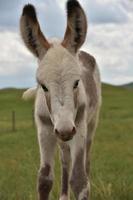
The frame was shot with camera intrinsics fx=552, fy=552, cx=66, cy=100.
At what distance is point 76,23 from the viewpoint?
5922mm

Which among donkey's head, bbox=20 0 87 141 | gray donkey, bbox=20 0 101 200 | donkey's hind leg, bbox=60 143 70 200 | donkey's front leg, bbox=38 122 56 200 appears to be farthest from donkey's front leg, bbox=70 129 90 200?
donkey's hind leg, bbox=60 143 70 200

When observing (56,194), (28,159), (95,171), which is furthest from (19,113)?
(56,194)

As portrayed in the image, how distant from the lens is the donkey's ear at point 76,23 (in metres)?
5.89

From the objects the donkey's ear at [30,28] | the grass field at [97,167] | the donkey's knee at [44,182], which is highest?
the donkey's ear at [30,28]

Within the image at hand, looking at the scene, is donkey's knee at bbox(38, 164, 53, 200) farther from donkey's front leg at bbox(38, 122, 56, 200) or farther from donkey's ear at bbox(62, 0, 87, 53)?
donkey's ear at bbox(62, 0, 87, 53)

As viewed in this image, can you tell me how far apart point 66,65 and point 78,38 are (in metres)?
0.41

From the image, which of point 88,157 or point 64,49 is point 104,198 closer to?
point 88,157

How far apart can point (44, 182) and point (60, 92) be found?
1805 millimetres

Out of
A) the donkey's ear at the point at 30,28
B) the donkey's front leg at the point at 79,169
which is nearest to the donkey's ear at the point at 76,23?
the donkey's ear at the point at 30,28

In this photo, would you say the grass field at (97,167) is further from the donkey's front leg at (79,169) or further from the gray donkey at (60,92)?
the gray donkey at (60,92)

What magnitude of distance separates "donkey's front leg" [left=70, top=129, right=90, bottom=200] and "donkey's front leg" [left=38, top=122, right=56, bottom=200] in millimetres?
304

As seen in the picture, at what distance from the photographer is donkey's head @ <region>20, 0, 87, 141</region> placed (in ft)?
18.1

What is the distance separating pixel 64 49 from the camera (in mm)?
6039

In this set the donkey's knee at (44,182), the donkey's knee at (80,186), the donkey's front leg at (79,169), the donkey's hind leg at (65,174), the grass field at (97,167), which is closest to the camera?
the donkey's front leg at (79,169)
